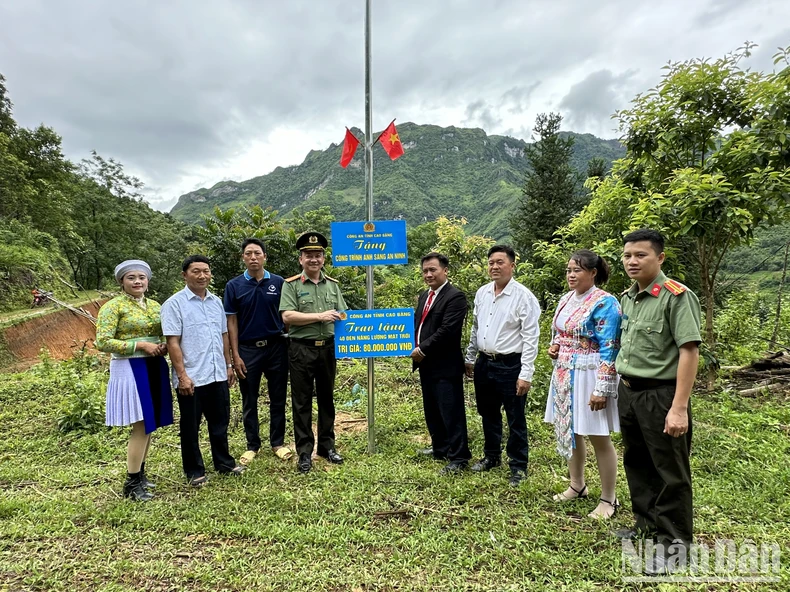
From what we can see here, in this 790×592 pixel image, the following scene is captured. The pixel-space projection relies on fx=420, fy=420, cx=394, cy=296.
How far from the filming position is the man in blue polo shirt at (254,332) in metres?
3.75

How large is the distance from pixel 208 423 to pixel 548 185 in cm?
2015

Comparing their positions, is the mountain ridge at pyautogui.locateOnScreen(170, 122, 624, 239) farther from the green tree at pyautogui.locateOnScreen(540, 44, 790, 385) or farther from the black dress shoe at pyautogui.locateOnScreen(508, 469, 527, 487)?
the black dress shoe at pyautogui.locateOnScreen(508, 469, 527, 487)

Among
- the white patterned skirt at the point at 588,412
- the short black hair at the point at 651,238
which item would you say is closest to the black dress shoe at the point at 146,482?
the white patterned skirt at the point at 588,412

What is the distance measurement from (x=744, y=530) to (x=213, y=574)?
3.11m

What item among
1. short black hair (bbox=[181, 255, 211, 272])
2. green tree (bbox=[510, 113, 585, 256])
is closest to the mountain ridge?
green tree (bbox=[510, 113, 585, 256])

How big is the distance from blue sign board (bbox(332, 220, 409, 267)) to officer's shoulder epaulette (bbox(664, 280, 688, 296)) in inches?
81.5

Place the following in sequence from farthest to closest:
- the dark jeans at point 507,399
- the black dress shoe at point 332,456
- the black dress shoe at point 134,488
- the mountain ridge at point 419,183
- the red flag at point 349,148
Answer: the mountain ridge at point 419,183, the red flag at point 349,148, the black dress shoe at point 332,456, the dark jeans at point 507,399, the black dress shoe at point 134,488

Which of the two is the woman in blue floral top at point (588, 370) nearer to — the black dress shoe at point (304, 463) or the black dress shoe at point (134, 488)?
the black dress shoe at point (304, 463)

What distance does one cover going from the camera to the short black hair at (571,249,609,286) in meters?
2.70

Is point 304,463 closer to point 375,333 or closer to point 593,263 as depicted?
point 375,333

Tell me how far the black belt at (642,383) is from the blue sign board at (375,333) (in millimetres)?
1744

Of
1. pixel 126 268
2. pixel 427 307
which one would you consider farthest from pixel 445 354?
pixel 126 268

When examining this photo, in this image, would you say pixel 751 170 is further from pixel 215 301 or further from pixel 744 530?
pixel 215 301

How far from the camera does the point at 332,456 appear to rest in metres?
3.77
